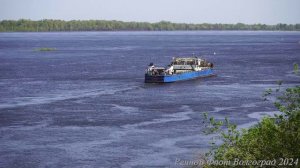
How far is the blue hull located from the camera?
8662cm

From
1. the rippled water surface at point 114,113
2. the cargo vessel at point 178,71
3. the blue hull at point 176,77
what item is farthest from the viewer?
the cargo vessel at point 178,71

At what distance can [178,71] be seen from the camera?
3787 inches

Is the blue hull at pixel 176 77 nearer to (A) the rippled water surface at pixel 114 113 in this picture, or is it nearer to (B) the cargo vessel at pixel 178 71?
(B) the cargo vessel at pixel 178 71

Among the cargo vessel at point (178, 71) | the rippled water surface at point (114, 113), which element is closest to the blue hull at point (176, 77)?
the cargo vessel at point (178, 71)

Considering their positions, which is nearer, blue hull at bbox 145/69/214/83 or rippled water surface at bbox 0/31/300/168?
rippled water surface at bbox 0/31/300/168

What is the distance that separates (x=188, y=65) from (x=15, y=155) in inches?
2267

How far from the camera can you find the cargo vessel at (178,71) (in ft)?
286

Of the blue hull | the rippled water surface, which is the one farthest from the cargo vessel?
the rippled water surface

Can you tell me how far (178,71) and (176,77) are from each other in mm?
5687

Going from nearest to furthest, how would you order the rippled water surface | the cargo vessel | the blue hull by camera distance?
the rippled water surface → the blue hull → the cargo vessel

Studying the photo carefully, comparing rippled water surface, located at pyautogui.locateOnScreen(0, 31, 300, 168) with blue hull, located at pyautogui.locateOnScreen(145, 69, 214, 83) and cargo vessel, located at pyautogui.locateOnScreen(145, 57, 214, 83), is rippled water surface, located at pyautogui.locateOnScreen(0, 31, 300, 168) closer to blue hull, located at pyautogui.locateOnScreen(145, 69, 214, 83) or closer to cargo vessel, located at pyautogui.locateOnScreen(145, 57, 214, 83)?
blue hull, located at pyautogui.locateOnScreen(145, 69, 214, 83)

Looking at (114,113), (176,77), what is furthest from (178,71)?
(114,113)

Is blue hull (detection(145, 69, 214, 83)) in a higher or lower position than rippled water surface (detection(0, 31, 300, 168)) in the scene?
higher

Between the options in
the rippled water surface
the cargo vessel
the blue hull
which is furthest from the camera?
the cargo vessel
